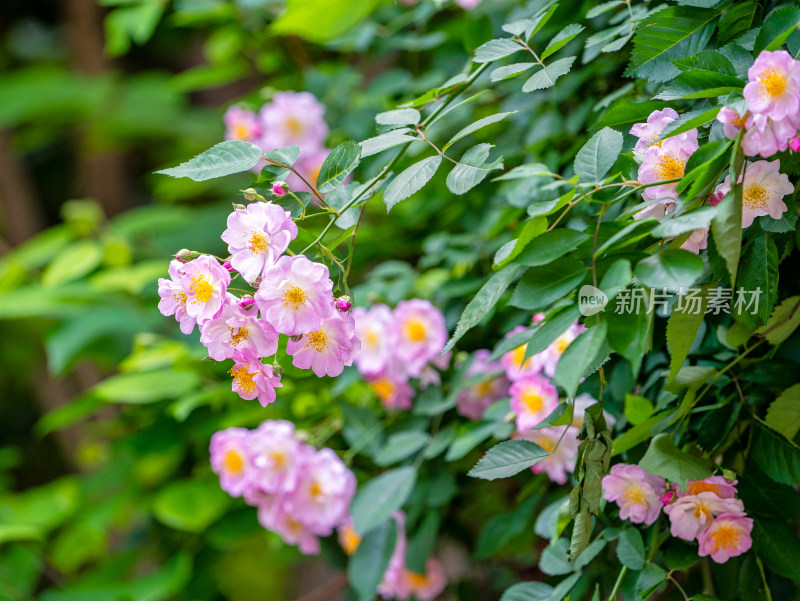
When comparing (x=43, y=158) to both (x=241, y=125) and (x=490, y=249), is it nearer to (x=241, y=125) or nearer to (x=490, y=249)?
(x=241, y=125)

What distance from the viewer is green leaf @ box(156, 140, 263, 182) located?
0.44 metres

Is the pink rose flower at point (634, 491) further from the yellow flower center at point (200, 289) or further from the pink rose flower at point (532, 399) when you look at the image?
the yellow flower center at point (200, 289)

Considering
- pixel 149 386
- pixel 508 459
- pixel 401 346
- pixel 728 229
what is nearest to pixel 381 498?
pixel 401 346

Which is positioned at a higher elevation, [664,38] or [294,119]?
[664,38]

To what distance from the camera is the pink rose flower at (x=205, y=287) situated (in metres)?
0.41

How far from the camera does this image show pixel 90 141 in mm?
1999

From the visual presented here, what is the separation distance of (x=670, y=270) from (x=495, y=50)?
240 millimetres

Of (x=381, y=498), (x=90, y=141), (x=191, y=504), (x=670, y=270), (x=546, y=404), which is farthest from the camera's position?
(x=90, y=141)

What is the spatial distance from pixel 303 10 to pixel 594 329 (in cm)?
71

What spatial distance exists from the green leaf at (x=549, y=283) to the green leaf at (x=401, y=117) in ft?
0.49

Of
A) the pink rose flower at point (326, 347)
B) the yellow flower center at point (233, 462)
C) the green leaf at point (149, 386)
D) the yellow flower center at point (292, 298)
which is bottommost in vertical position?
the green leaf at point (149, 386)

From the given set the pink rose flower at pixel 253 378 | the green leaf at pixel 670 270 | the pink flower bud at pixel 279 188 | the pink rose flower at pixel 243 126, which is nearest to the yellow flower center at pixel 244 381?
the pink rose flower at pixel 253 378

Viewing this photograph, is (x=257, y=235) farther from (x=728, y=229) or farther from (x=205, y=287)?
(x=728, y=229)

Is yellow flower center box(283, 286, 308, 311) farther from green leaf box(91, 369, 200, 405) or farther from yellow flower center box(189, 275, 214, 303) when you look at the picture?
green leaf box(91, 369, 200, 405)
